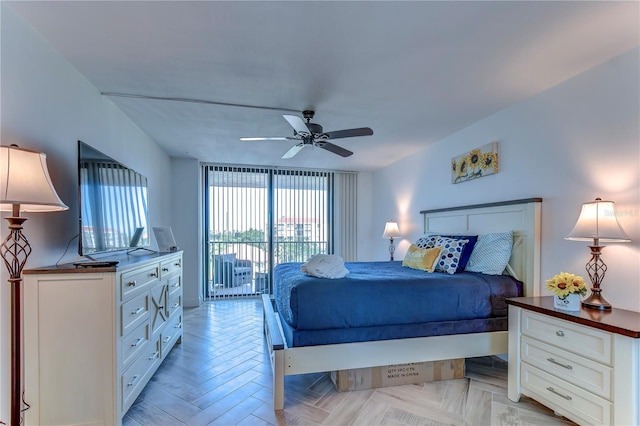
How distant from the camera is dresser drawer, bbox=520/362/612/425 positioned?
173 centimetres

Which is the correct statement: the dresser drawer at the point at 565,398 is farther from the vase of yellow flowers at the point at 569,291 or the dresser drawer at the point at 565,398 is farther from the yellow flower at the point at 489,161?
the yellow flower at the point at 489,161

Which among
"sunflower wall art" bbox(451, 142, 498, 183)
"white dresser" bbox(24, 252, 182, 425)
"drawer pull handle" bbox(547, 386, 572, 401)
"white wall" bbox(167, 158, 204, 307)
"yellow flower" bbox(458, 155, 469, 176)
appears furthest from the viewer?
"white wall" bbox(167, 158, 204, 307)

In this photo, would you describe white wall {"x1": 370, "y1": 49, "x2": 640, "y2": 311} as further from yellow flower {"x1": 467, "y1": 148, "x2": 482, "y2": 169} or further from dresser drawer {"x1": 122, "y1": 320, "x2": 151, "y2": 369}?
dresser drawer {"x1": 122, "y1": 320, "x2": 151, "y2": 369}

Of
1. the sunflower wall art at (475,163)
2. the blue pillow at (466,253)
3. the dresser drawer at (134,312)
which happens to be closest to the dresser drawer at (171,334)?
the dresser drawer at (134,312)

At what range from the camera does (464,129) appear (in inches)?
139

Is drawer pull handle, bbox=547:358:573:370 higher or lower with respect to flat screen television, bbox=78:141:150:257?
lower

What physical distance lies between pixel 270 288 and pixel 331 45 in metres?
4.49

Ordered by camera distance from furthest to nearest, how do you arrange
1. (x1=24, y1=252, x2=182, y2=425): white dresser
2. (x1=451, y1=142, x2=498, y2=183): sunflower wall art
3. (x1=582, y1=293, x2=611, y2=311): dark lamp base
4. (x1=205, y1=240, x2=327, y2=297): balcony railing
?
1. (x1=205, y1=240, x2=327, y2=297): balcony railing
2. (x1=451, y1=142, x2=498, y2=183): sunflower wall art
3. (x1=582, y1=293, x2=611, y2=311): dark lamp base
4. (x1=24, y1=252, x2=182, y2=425): white dresser

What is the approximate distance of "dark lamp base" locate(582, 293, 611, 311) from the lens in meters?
2.00

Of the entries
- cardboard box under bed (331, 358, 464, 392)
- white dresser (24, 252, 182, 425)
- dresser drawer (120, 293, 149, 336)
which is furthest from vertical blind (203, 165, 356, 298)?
white dresser (24, 252, 182, 425)

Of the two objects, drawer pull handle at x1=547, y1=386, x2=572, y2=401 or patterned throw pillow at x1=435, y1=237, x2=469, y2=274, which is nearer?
drawer pull handle at x1=547, y1=386, x2=572, y2=401

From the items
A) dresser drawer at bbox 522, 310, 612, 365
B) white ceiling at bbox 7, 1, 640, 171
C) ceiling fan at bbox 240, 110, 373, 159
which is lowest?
dresser drawer at bbox 522, 310, 612, 365

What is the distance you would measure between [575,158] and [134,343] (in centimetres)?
352

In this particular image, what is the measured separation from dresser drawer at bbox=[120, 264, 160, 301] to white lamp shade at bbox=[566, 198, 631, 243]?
2958 mm
